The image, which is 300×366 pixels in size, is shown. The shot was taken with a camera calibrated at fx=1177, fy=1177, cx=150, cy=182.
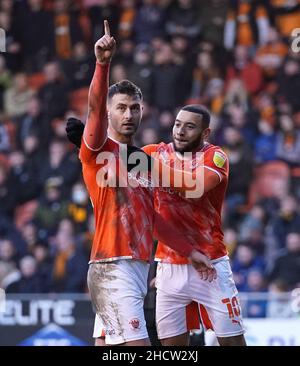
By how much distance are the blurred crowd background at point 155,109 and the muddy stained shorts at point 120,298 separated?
5.44 metres

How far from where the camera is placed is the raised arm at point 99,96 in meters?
7.21

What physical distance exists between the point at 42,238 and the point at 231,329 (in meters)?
6.36

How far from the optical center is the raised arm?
7.21 m

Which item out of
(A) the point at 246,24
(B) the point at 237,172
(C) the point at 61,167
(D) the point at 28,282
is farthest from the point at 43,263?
(A) the point at 246,24

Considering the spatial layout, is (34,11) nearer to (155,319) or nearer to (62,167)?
(62,167)

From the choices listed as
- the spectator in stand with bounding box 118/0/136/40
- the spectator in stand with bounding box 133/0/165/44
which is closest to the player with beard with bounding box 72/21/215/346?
the spectator in stand with bounding box 133/0/165/44

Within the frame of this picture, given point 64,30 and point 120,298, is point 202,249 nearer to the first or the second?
point 120,298

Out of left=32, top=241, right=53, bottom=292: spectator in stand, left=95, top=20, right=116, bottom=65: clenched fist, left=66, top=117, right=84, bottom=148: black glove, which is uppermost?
left=95, top=20, right=116, bottom=65: clenched fist

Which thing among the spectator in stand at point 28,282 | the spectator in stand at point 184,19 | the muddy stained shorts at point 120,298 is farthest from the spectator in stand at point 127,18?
the muddy stained shorts at point 120,298

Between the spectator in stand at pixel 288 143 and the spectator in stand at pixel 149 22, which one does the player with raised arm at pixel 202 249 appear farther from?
the spectator in stand at pixel 149 22

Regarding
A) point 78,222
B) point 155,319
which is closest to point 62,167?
point 78,222

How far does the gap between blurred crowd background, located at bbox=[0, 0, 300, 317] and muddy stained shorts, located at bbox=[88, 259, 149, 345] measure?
→ 17.8 ft

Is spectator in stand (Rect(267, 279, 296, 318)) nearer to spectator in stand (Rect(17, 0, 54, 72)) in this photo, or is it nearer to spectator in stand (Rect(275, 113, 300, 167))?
spectator in stand (Rect(275, 113, 300, 167))
